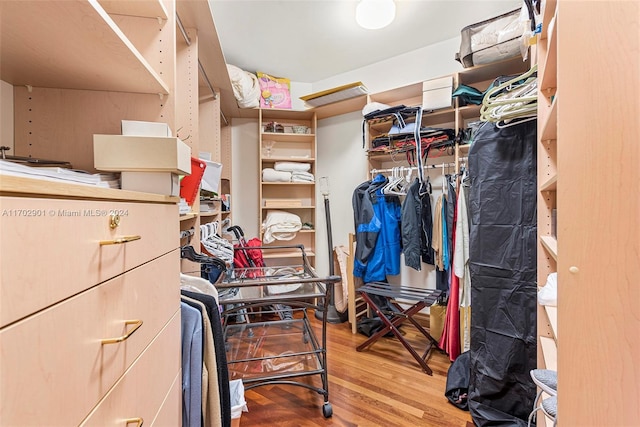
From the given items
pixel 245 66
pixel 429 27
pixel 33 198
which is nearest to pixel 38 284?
pixel 33 198

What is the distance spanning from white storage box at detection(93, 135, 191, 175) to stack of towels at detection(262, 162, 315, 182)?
7.17 ft

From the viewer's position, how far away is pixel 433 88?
222cm

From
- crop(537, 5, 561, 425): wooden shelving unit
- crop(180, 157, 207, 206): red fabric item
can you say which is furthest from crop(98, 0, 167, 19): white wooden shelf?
crop(537, 5, 561, 425): wooden shelving unit

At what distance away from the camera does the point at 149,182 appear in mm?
738

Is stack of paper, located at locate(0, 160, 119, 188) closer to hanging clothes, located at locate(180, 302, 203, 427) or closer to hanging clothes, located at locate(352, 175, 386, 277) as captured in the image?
hanging clothes, located at locate(180, 302, 203, 427)

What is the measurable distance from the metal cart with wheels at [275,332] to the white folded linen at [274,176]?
1.20 meters

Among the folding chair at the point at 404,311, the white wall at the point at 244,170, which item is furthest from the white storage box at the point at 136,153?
the white wall at the point at 244,170

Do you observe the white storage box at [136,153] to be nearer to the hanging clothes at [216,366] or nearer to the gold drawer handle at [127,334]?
the gold drawer handle at [127,334]

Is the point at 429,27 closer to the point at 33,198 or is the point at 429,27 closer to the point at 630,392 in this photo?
the point at 630,392

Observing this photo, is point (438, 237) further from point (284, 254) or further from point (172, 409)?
point (172, 409)

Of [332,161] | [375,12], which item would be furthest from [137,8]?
[332,161]

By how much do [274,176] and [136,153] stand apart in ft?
7.28

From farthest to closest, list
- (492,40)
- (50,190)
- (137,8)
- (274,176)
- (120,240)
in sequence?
(274,176), (492,40), (137,8), (120,240), (50,190)

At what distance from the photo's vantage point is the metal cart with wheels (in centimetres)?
145
